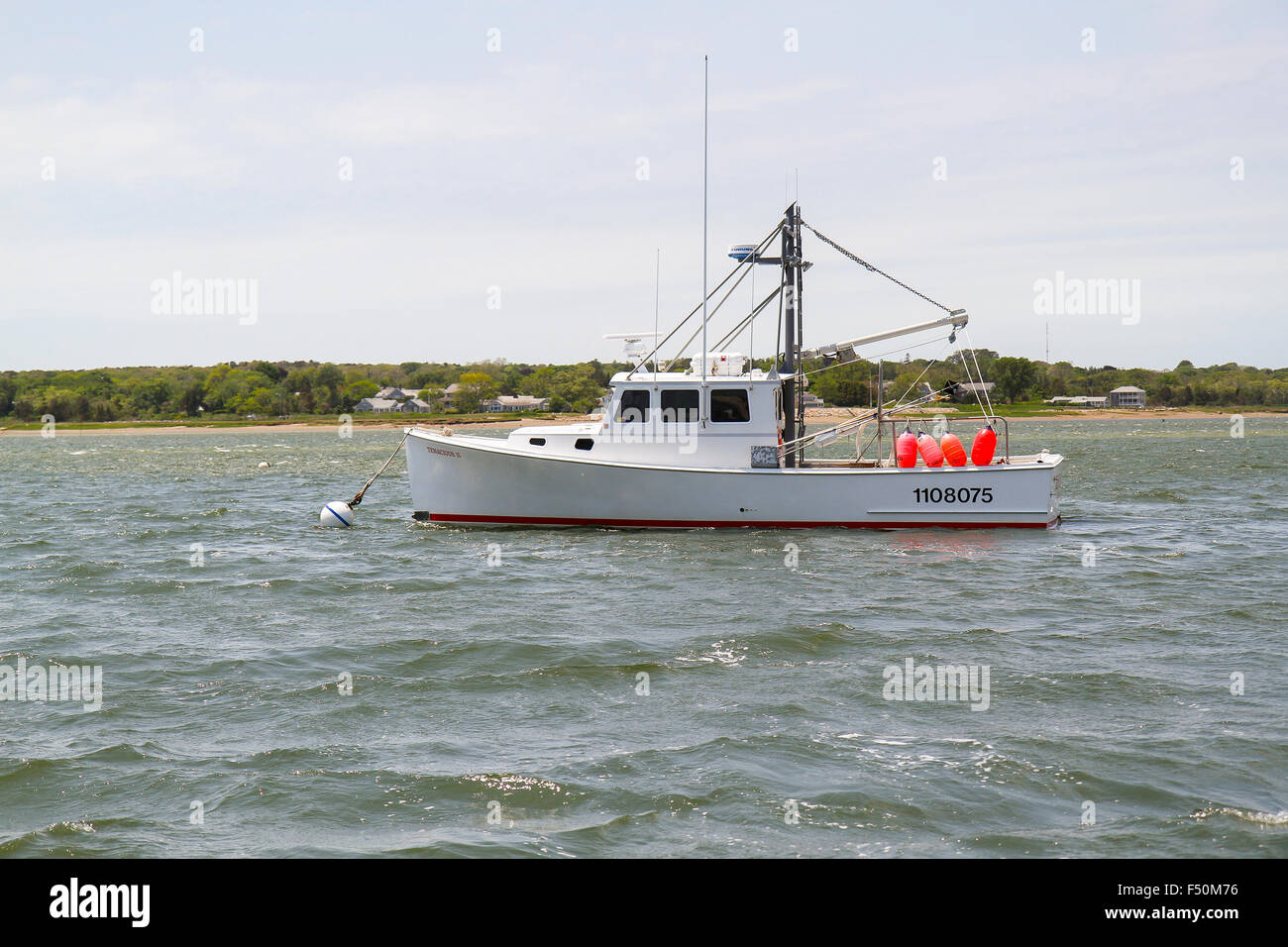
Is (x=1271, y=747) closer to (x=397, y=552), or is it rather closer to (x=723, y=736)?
(x=723, y=736)

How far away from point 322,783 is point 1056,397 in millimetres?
153442

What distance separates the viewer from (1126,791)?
→ 22.1 ft

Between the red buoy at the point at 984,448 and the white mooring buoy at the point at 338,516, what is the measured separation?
1227 cm

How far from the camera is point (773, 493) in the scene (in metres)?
18.7

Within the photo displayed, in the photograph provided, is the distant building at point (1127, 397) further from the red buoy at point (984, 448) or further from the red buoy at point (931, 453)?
the red buoy at point (931, 453)

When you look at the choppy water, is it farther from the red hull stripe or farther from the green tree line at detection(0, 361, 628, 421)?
the green tree line at detection(0, 361, 628, 421)

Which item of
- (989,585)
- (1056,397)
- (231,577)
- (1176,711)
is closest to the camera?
(1176,711)

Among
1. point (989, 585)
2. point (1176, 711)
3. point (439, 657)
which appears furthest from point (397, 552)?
point (1176, 711)

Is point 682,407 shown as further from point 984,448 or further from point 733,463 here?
point 984,448

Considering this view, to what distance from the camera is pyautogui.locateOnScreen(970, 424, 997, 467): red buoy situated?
62.2 ft

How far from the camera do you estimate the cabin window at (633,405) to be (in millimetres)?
19484

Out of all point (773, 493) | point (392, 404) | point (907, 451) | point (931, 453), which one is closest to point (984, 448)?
point (931, 453)

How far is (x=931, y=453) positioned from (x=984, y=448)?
3.16 ft
